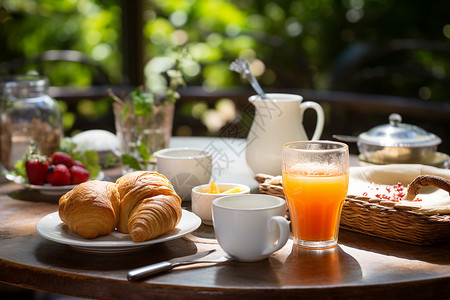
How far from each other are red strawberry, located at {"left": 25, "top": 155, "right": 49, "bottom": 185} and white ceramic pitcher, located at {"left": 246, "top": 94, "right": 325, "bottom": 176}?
0.54 meters

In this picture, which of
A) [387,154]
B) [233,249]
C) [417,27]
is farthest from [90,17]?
[233,249]

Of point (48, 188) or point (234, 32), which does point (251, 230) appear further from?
point (234, 32)

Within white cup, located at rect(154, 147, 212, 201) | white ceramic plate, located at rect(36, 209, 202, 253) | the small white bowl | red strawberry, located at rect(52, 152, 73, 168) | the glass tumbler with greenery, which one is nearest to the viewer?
white ceramic plate, located at rect(36, 209, 202, 253)

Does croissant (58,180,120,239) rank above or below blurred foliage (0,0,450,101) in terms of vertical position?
below

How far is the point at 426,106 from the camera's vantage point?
2.94 m

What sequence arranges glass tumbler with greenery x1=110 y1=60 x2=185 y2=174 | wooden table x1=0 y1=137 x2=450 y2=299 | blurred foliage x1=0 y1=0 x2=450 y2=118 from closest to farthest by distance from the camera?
wooden table x1=0 y1=137 x2=450 y2=299 → glass tumbler with greenery x1=110 y1=60 x2=185 y2=174 → blurred foliage x1=0 y1=0 x2=450 y2=118

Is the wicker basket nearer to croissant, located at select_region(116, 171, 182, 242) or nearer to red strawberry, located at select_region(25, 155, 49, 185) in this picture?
croissant, located at select_region(116, 171, 182, 242)

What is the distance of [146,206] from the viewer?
3.40 feet

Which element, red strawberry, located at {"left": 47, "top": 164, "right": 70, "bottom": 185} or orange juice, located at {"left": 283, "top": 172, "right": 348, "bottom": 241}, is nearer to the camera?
orange juice, located at {"left": 283, "top": 172, "right": 348, "bottom": 241}

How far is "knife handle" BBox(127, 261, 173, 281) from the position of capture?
0.91 m

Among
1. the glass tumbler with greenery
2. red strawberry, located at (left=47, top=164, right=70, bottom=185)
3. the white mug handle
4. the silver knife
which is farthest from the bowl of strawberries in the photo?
the white mug handle

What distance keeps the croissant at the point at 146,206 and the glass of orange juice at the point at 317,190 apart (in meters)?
0.23

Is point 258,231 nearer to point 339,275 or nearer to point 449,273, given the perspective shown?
point 339,275

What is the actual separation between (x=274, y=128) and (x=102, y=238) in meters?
0.61
